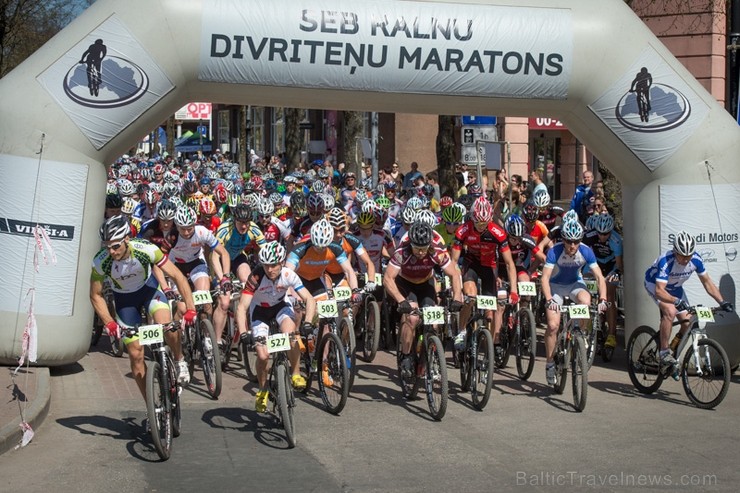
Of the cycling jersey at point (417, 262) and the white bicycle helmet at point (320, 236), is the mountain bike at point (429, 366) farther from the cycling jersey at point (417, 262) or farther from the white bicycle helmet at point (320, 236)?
the white bicycle helmet at point (320, 236)

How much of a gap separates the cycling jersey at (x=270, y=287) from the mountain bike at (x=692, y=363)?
3.96 meters

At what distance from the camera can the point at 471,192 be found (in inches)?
772

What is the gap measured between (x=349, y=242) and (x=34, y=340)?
4.54 metres

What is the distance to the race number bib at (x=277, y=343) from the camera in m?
9.45

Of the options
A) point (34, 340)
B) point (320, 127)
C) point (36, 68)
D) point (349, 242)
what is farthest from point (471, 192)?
point (320, 127)

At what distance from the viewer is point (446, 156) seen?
25.2 metres

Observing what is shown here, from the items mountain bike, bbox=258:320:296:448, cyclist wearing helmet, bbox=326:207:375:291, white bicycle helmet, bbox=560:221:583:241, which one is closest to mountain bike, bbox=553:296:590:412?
white bicycle helmet, bbox=560:221:583:241

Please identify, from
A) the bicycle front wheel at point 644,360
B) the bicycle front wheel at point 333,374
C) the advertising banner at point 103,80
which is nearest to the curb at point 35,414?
the bicycle front wheel at point 333,374

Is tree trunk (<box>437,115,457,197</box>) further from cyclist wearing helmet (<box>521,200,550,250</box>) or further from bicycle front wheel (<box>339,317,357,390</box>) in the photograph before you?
bicycle front wheel (<box>339,317,357,390</box>)

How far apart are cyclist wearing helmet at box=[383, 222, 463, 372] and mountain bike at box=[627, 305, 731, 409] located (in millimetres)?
2202

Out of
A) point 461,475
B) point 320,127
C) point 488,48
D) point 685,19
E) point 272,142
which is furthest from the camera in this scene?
point 272,142

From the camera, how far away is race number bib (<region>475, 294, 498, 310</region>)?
11.6m

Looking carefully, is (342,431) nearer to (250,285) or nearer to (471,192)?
(250,285)

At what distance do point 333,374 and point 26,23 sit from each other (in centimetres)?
3037
